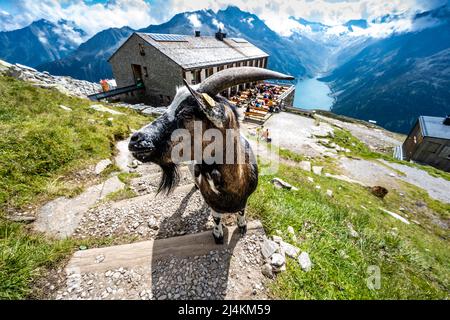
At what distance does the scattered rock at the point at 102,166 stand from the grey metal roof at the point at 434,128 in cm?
3598

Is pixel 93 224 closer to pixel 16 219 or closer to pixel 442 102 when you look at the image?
pixel 16 219

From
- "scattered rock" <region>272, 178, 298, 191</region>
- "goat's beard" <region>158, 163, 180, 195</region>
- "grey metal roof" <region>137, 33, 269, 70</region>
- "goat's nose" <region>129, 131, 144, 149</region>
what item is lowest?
"scattered rock" <region>272, 178, 298, 191</region>

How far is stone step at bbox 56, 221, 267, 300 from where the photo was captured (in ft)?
10.7

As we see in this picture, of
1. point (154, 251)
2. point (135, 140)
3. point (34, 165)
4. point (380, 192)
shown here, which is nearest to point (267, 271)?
point (154, 251)

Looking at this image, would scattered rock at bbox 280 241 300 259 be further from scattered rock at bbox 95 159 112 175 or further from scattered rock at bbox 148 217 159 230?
scattered rock at bbox 95 159 112 175

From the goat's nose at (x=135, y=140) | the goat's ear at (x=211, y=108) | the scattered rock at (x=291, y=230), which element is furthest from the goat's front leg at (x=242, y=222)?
the goat's nose at (x=135, y=140)

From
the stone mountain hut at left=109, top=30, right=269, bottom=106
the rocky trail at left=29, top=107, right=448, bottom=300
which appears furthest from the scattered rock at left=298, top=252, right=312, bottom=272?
the stone mountain hut at left=109, top=30, right=269, bottom=106

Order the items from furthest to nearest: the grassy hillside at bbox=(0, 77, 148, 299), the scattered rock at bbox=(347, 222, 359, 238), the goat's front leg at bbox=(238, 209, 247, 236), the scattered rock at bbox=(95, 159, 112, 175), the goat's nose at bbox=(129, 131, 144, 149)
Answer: the scattered rock at bbox=(95, 159, 112, 175) → the scattered rock at bbox=(347, 222, 359, 238) → the goat's front leg at bbox=(238, 209, 247, 236) → the grassy hillside at bbox=(0, 77, 148, 299) → the goat's nose at bbox=(129, 131, 144, 149)

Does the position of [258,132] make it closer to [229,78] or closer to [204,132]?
[229,78]

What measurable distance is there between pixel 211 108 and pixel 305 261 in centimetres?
363

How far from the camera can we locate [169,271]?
11.6 ft

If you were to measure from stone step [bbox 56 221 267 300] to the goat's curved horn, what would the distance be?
3.07 meters

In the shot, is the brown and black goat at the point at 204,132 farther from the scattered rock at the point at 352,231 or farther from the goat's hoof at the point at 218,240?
the scattered rock at the point at 352,231
